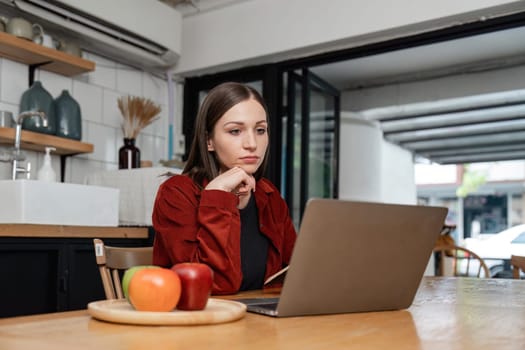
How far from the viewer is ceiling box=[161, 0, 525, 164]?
176 inches

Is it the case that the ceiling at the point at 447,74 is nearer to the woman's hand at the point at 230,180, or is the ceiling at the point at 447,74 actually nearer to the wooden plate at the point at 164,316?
the woman's hand at the point at 230,180

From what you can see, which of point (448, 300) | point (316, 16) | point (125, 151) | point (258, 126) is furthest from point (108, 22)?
point (448, 300)

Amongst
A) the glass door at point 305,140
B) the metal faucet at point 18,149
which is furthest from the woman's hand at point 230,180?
the glass door at point 305,140

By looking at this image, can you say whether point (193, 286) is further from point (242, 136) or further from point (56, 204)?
point (56, 204)

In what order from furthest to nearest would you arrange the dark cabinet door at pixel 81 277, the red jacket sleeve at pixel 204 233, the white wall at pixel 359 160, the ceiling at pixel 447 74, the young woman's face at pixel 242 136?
the white wall at pixel 359 160
the ceiling at pixel 447 74
the dark cabinet door at pixel 81 277
the young woman's face at pixel 242 136
the red jacket sleeve at pixel 204 233

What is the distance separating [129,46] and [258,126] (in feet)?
8.59

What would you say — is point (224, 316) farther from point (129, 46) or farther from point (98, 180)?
point (129, 46)

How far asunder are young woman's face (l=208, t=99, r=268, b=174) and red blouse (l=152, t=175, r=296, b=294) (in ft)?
0.39

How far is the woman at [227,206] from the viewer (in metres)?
1.38

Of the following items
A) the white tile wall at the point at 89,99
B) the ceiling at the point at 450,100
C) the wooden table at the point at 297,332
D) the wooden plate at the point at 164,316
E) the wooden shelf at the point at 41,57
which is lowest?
the wooden table at the point at 297,332

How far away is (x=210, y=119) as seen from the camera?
1.61 metres

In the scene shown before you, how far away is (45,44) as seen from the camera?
3.53 m

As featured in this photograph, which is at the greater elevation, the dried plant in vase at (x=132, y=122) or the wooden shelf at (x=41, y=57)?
the wooden shelf at (x=41, y=57)

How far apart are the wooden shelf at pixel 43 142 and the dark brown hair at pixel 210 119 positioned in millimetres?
1772
